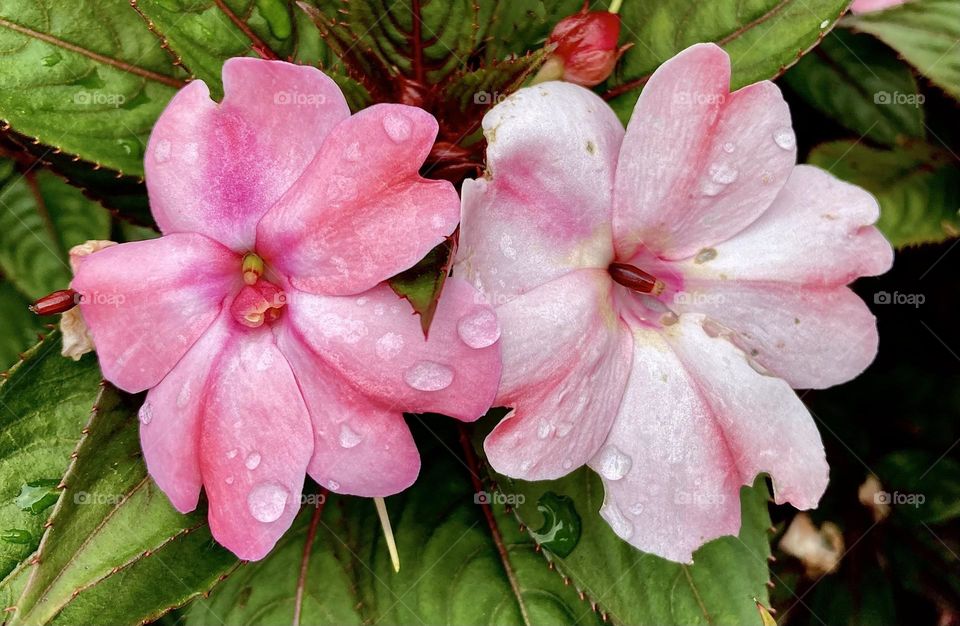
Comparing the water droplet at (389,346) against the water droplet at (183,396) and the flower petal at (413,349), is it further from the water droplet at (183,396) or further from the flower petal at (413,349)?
the water droplet at (183,396)

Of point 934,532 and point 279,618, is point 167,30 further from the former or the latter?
point 934,532

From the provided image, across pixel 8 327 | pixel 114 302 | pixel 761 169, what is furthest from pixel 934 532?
pixel 8 327

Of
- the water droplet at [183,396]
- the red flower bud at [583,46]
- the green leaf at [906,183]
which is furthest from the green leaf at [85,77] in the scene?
the green leaf at [906,183]

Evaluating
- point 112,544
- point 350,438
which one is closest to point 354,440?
point 350,438

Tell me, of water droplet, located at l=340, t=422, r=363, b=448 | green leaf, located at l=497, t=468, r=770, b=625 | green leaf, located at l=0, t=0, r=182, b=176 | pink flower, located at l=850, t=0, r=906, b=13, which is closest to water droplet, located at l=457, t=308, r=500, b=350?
water droplet, located at l=340, t=422, r=363, b=448

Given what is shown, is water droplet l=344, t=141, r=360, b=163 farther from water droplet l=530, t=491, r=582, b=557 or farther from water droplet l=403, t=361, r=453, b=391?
water droplet l=530, t=491, r=582, b=557
